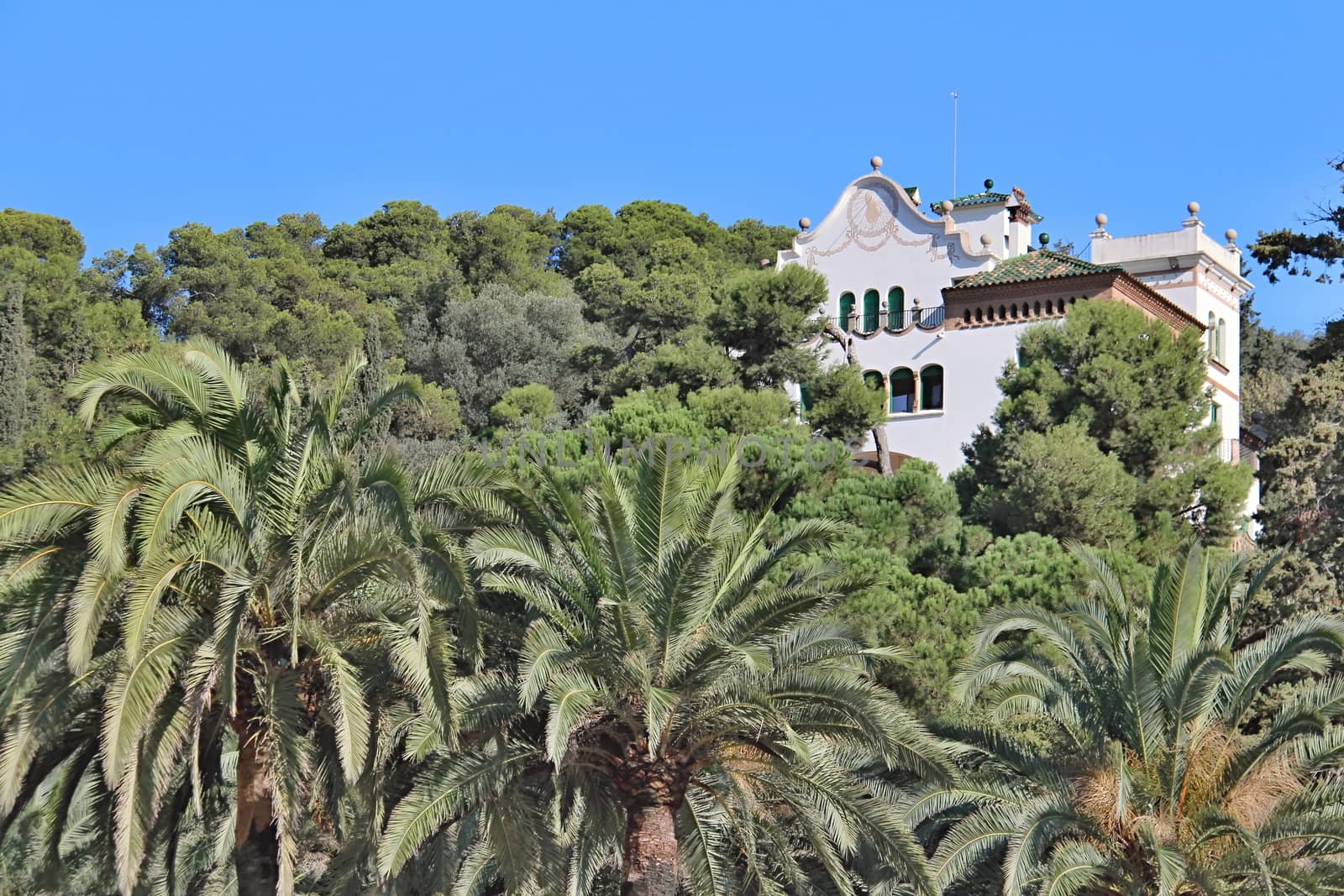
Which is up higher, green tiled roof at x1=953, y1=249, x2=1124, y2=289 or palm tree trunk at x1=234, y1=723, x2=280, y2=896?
green tiled roof at x1=953, y1=249, x2=1124, y2=289

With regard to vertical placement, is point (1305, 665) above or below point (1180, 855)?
above

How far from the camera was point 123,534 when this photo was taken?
15.0m

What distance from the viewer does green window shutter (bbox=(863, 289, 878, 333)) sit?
43.2m

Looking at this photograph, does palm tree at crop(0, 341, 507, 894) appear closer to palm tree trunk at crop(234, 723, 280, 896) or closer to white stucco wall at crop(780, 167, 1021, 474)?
palm tree trunk at crop(234, 723, 280, 896)

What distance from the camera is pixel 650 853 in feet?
57.1

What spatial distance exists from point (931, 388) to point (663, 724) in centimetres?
2620

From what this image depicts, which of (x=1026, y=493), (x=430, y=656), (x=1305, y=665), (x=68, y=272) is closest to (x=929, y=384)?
(x=1026, y=493)

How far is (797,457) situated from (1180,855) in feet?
51.2

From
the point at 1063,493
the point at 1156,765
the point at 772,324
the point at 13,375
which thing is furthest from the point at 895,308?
the point at 1156,765

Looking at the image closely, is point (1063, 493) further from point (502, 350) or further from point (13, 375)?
point (502, 350)

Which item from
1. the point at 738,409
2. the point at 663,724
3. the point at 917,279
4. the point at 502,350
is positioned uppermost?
the point at 502,350

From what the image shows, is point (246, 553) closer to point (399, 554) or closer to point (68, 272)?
point (399, 554)

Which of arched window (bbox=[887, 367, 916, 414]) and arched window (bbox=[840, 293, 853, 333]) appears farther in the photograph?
arched window (bbox=[840, 293, 853, 333])

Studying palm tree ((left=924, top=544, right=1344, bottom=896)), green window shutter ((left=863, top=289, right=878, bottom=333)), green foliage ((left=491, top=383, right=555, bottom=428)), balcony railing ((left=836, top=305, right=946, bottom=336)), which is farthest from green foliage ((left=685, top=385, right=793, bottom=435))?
palm tree ((left=924, top=544, right=1344, bottom=896))
